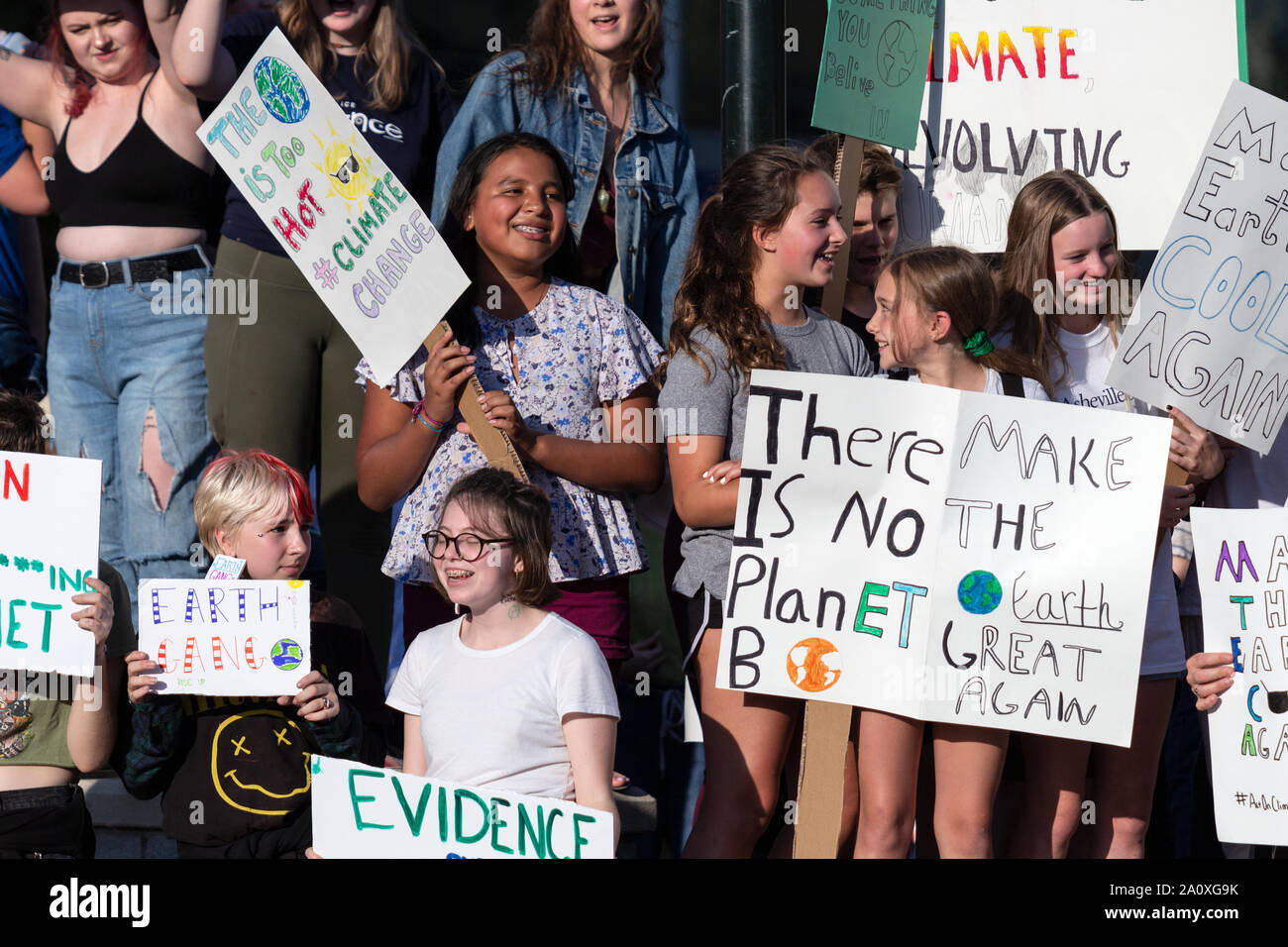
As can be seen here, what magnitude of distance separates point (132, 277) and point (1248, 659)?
326 cm

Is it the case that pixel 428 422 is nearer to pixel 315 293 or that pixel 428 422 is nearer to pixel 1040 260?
pixel 315 293

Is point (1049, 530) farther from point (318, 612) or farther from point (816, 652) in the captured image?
point (318, 612)

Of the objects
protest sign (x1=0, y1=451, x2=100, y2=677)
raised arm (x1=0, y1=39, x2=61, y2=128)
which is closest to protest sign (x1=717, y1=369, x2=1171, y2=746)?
protest sign (x1=0, y1=451, x2=100, y2=677)

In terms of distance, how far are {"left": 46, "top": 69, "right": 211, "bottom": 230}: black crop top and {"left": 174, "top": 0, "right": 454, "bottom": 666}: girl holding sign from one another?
14 cm

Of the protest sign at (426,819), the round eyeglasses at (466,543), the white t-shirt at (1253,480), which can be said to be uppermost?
the white t-shirt at (1253,480)

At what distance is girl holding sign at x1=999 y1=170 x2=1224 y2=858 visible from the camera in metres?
4.19

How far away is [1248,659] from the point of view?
3990 mm

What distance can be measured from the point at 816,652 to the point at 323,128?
184 cm

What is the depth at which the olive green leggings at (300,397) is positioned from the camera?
477 centimetres

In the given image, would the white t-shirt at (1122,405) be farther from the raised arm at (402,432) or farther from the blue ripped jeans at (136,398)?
the blue ripped jeans at (136,398)

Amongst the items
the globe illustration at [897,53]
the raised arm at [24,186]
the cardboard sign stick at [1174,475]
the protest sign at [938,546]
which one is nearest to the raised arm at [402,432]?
the protest sign at [938,546]

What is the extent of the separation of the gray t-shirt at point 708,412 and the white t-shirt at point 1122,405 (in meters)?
0.72

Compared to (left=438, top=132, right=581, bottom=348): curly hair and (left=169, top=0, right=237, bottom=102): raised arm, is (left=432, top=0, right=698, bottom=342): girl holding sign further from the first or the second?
(left=169, top=0, right=237, bottom=102): raised arm

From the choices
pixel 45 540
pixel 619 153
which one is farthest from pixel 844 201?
pixel 45 540
